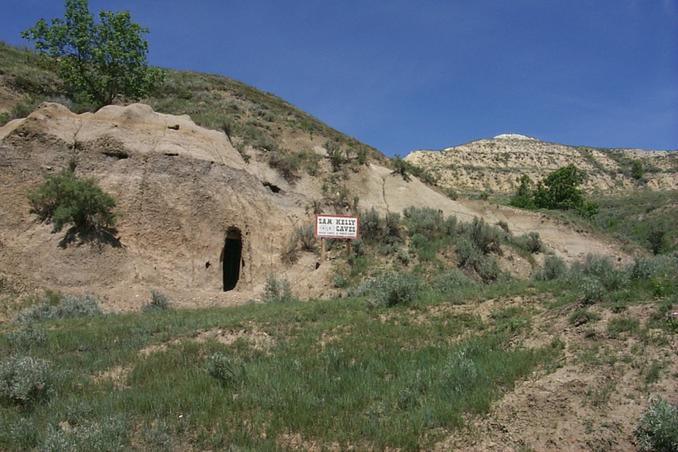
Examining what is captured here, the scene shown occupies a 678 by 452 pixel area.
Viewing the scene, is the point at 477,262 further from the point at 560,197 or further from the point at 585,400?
the point at 560,197

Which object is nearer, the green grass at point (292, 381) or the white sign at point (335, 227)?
the green grass at point (292, 381)

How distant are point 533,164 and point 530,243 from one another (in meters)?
53.7

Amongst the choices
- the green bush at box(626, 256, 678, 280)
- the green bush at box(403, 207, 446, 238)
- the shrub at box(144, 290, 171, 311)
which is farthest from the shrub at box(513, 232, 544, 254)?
the shrub at box(144, 290, 171, 311)

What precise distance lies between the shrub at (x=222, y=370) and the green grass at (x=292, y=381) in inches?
3.2

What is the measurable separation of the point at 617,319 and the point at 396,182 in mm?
20645

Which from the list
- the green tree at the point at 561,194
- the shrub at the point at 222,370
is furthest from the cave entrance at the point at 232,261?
the green tree at the point at 561,194

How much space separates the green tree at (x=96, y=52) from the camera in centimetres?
2569

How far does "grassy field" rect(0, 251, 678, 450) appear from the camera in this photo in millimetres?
6379

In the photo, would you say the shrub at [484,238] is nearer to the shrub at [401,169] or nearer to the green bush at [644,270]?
the shrub at [401,169]

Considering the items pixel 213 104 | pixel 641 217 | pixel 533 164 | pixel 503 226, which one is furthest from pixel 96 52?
pixel 533 164

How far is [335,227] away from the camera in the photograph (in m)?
19.7

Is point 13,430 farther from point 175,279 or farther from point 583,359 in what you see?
point 175,279

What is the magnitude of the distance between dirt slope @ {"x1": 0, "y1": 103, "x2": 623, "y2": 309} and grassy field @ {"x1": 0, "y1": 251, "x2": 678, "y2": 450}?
4.87 m

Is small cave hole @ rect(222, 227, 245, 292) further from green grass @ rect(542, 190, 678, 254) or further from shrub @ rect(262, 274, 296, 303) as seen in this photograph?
green grass @ rect(542, 190, 678, 254)
